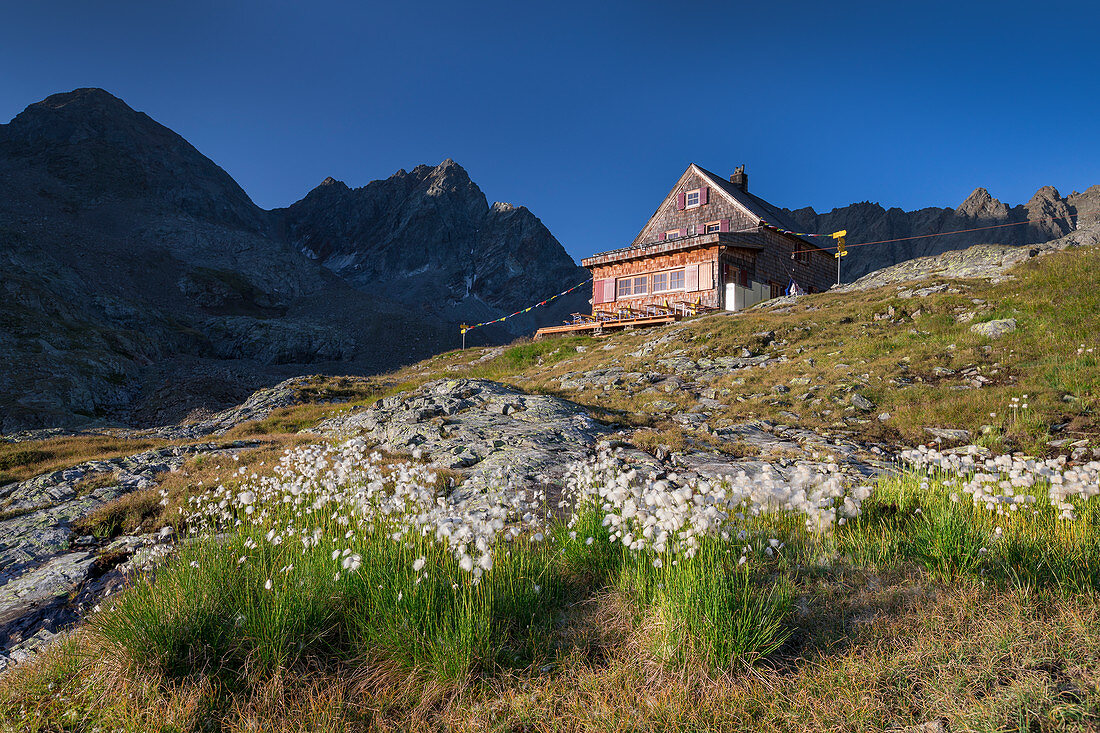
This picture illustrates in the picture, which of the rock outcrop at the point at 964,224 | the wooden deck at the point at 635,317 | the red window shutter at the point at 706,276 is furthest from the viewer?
the rock outcrop at the point at 964,224

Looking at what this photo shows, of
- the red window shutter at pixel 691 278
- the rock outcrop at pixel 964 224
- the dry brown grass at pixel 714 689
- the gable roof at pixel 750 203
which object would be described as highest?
the rock outcrop at pixel 964 224

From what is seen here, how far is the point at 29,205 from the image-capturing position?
85.5 m

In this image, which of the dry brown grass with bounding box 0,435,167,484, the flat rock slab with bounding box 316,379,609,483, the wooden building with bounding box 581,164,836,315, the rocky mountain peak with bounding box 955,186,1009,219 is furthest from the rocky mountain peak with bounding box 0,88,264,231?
the rocky mountain peak with bounding box 955,186,1009,219

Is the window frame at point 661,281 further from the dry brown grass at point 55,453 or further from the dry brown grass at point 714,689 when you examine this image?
the dry brown grass at point 714,689

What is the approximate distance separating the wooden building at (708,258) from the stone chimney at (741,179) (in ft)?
0.38

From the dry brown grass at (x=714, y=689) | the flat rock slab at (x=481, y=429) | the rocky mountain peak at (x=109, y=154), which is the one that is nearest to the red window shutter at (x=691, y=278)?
the flat rock slab at (x=481, y=429)

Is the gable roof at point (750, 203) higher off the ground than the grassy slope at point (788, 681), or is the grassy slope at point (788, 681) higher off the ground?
the gable roof at point (750, 203)

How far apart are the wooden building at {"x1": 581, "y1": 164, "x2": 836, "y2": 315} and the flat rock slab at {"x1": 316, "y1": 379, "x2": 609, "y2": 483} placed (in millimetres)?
19955

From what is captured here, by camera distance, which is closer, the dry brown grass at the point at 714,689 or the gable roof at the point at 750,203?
the dry brown grass at the point at 714,689

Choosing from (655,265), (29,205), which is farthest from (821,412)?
(29,205)

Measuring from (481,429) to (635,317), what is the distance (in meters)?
24.4

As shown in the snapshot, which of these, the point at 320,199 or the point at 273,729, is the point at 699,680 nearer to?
the point at 273,729

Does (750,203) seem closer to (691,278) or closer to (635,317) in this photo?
(691,278)

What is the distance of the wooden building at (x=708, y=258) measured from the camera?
3462cm
